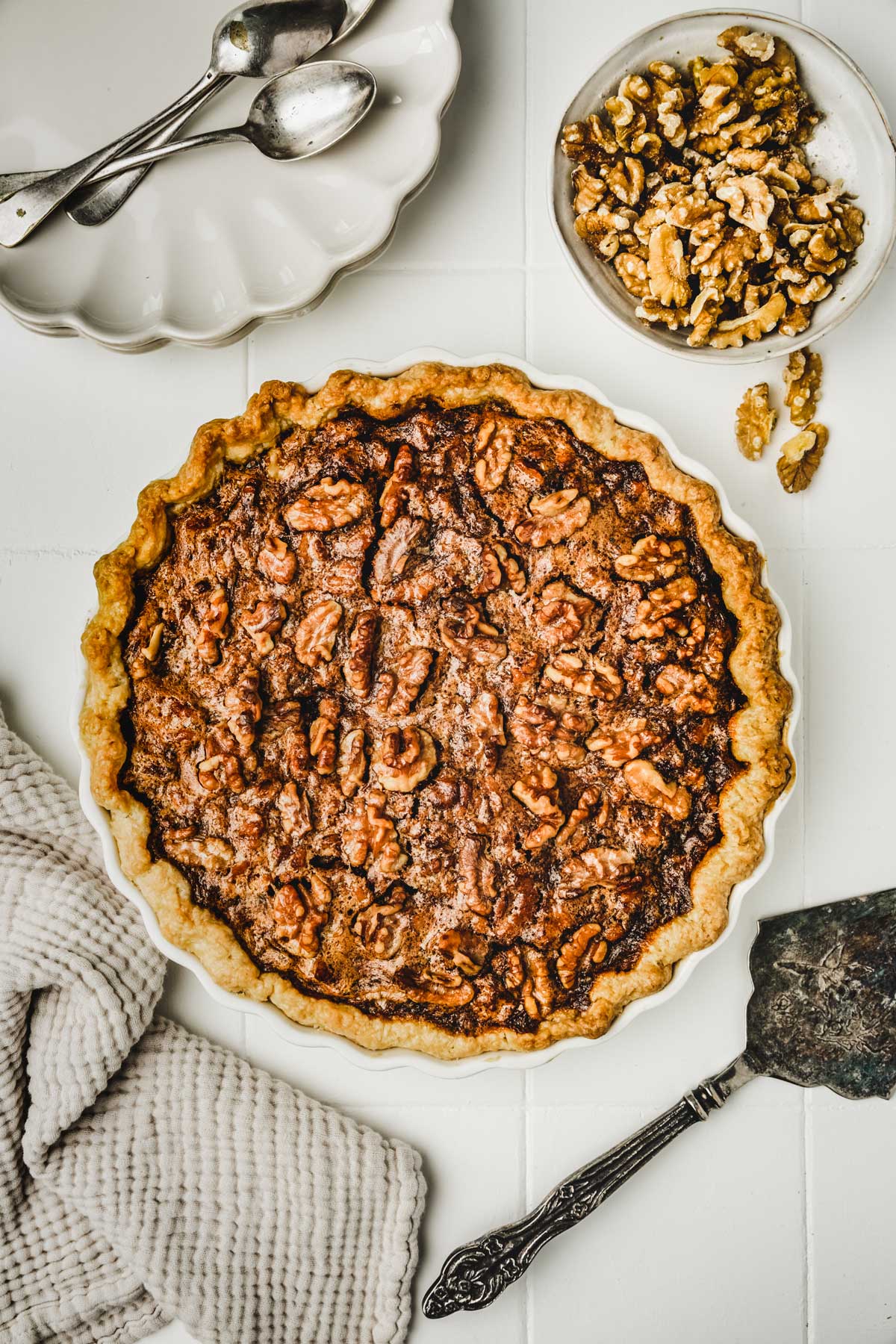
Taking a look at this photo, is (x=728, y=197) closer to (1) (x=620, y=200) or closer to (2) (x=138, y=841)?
(1) (x=620, y=200)

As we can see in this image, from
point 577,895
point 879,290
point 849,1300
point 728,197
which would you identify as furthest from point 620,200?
point 849,1300

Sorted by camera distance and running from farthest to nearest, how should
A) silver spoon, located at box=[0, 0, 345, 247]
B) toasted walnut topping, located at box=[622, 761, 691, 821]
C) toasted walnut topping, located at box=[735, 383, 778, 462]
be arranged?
toasted walnut topping, located at box=[735, 383, 778, 462]
silver spoon, located at box=[0, 0, 345, 247]
toasted walnut topping, located at box=[622, 761, 691, 821]

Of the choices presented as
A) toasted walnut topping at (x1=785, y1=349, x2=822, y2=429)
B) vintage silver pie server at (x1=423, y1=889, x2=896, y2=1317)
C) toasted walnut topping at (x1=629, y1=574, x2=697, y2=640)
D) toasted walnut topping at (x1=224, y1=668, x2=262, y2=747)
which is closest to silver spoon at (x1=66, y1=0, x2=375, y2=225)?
toasted walnut topping at (x1=224, y1=668, x2=262, y2=747)

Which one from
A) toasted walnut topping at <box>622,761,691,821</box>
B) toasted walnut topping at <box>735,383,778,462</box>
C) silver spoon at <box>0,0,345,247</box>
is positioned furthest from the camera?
toasted walnut topping at <box>735,383,778,462</box>

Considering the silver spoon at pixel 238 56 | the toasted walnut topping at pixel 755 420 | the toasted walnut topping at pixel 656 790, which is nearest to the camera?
the toasted walnut topping at pixel 656 790

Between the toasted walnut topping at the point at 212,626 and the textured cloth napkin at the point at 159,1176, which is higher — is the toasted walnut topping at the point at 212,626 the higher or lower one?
the higher one

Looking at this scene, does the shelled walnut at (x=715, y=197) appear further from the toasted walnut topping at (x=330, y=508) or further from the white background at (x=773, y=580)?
the toasted walnut topping at (x=330, y=508)

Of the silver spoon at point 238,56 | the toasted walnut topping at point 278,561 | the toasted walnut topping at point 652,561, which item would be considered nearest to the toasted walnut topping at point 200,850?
the toasted walnut topping at point 278,561

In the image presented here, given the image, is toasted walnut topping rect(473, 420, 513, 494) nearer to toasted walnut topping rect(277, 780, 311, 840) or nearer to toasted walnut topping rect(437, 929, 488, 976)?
toasted walnut topping rect(277, 780, 311, 840)
